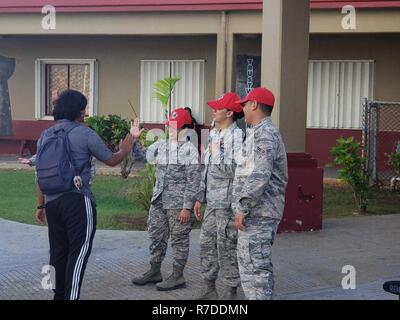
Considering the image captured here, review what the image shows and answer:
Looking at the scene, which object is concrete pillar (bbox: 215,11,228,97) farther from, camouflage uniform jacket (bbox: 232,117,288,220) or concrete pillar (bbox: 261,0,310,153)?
camouflage uniform jacket (bbox: 232,117,288,220)

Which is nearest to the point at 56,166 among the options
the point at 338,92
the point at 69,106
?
the point at 69,106

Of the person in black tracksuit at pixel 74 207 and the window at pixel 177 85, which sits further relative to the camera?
the window at pixel 177 85

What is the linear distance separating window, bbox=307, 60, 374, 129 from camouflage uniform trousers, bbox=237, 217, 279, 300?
1202 centimetres

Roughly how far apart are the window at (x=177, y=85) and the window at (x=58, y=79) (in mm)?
1545

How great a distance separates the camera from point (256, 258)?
5.32 m

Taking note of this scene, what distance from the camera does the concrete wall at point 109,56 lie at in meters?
18.0

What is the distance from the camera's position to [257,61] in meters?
17.3

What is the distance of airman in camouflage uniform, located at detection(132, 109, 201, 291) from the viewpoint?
22.0ft

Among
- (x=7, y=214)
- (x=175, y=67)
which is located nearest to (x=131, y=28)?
(x=175, y=67)

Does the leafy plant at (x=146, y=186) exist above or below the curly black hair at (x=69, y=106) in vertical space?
below

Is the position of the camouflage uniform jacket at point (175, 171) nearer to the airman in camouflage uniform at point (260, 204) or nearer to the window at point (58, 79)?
the airman in camouflage uniform at point (260, 204)

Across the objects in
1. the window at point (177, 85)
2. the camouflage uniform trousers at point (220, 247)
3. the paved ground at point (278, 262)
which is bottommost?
the paved ground at point (278, 262)

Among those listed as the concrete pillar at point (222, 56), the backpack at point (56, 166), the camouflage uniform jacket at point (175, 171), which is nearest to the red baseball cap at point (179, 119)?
the camouflage uniform jacket at point (175, 171)
